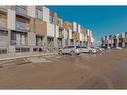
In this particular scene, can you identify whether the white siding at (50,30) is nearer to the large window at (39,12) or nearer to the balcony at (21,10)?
the large window at (39,12)

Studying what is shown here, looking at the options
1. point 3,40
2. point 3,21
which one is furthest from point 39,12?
point 3,40

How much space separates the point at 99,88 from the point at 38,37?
132 ft

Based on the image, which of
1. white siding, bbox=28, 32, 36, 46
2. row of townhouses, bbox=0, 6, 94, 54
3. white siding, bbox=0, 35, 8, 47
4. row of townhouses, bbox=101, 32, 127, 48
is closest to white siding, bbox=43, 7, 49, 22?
row of townhouses, bbox=0, 6, 94, 54

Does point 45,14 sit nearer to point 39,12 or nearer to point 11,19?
point 39,12

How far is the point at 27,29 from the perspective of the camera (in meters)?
40.2

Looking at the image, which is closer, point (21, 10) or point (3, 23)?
point (3, 23)

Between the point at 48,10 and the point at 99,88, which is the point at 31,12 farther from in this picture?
the point at 99,88

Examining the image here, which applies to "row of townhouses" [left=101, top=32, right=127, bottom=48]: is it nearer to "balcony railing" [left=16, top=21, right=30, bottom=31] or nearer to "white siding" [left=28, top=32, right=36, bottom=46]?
"white siding" [left=28, top=32, right=36, bottom=46]

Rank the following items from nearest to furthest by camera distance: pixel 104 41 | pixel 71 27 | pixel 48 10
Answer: pixel 48 10
pixel 71 27
pixel 104 41

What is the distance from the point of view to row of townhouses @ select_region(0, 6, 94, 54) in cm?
3253

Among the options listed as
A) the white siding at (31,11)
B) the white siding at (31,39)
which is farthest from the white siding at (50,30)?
the white siding at (31,39)

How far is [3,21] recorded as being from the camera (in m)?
32.7

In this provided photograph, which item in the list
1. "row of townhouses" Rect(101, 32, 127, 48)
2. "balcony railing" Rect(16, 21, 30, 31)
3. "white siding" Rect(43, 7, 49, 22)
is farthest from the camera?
"row of townhouses" Rect(101, 32, 127, 48)
